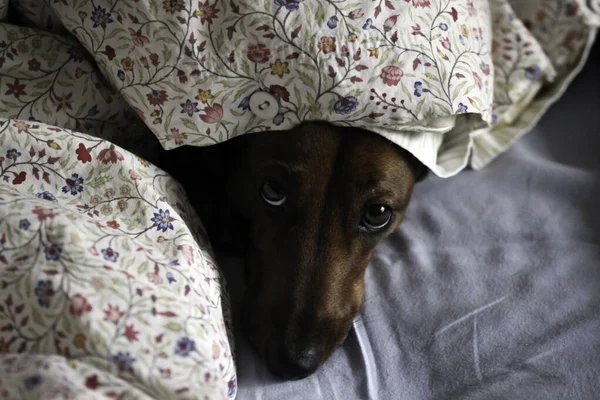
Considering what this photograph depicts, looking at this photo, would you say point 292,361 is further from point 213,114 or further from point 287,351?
point 213,114

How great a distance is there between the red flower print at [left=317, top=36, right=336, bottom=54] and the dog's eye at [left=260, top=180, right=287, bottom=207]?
31cm

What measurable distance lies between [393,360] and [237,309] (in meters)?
0.34

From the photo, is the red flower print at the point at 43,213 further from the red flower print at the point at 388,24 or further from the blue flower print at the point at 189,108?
the red flower print at the point at 388,24

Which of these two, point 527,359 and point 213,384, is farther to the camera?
point 527,359

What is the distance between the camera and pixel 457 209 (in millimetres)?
1693

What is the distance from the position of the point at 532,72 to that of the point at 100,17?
3.62 ft

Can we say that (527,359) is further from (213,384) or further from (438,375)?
(213,384)

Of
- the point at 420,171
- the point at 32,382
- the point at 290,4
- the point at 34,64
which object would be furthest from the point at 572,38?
the point at 32,382

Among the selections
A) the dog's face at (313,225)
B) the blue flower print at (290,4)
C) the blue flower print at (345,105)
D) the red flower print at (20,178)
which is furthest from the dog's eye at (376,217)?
the red flower print at (20,178)

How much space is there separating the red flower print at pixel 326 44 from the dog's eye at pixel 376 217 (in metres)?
0.35

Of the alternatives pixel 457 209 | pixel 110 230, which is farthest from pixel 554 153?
pixel 110 230

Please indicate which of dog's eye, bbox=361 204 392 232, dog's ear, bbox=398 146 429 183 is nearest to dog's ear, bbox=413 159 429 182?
dog's ear, bbox=398 146 429 183

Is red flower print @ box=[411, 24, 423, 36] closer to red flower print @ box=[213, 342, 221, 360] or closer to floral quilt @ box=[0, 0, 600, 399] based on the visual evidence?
floral quilt @ box=[0, 0, 600, 399]

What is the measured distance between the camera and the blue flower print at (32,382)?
0.91 m
